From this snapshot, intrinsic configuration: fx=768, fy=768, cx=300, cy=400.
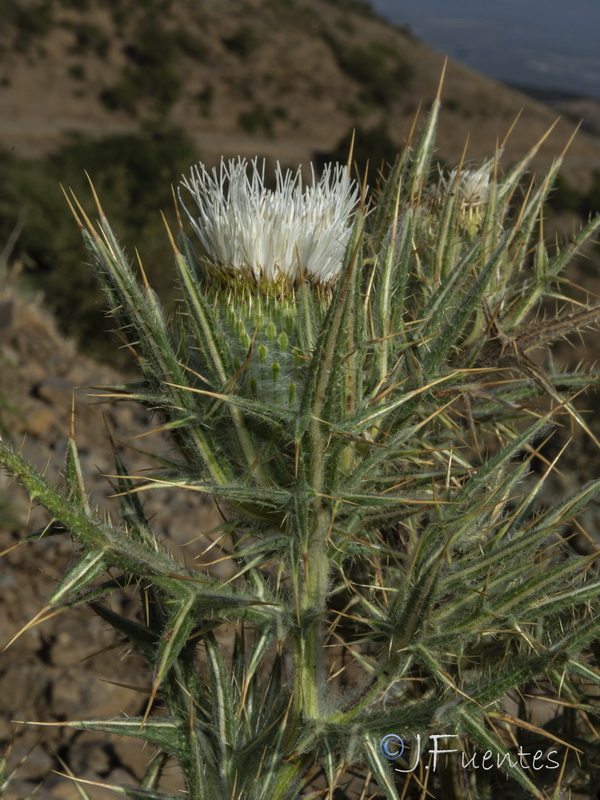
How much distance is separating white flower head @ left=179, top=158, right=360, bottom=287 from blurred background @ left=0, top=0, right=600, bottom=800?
2.56 meters

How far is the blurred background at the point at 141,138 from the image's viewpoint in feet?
13.4

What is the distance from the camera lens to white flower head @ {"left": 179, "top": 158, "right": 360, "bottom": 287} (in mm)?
1378

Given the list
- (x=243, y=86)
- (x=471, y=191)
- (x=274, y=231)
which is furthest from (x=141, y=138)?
(x=274, y=231)

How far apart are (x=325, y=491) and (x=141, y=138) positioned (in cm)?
3206

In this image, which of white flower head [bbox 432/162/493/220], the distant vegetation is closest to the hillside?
the distant vegetation

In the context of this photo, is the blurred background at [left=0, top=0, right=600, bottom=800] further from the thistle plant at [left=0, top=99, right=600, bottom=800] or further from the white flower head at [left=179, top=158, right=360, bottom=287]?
the white flower head at [left=179, top=158, right=360, bottom=287]

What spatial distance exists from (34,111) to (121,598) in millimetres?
40293

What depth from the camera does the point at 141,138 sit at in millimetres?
30859

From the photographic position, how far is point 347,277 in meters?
1.11

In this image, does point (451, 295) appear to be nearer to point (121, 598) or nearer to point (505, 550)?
point (505, 550)

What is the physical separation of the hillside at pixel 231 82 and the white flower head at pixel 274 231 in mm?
35171

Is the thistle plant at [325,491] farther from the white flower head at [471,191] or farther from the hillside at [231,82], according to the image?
the hillside at [231,82]


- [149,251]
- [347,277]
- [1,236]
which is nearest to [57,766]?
[347,277]

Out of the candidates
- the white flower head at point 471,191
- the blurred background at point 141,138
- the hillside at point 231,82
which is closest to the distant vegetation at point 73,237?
the blurred background at point 141,138
